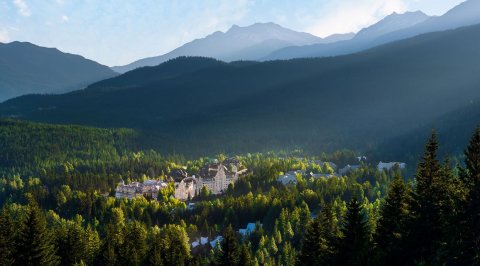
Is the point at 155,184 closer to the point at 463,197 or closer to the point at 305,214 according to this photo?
the point at 305,214

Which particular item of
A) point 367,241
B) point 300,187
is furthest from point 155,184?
point 367,241

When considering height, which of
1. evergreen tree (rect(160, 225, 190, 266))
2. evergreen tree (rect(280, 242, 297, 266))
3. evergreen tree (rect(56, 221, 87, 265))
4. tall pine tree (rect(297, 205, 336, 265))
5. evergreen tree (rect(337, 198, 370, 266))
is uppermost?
evergreen tree (rect(337, 198, 370, 266))

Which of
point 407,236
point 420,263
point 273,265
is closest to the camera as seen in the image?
point 420,263

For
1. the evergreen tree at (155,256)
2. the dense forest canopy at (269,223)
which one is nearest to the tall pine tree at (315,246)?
the dense forest canopy at (269,223)

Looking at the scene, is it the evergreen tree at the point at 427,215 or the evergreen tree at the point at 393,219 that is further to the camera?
the evergreen tree at the point at 393,219

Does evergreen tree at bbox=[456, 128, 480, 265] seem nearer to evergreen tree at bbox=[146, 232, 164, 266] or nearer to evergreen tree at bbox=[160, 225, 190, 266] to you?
evergreen tree at bbox=[160, 225, 190, 266]

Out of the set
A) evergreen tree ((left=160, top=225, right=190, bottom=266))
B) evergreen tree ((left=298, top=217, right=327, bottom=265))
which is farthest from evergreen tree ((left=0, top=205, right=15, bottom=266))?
evergreen tree ((left=298, top=217, right=327, bottom=265))

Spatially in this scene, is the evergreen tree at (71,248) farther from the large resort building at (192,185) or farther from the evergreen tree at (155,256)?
the large resort building at (192,185)

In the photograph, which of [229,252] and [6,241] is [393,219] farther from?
[6,241]

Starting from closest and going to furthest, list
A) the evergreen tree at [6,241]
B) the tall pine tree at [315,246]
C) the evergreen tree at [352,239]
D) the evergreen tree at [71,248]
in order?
the evergreen tree at [352,239] → the tall pine tree at [315,246] → the evergreen tree at [6,241] → the evergreen tree at [71,248]
